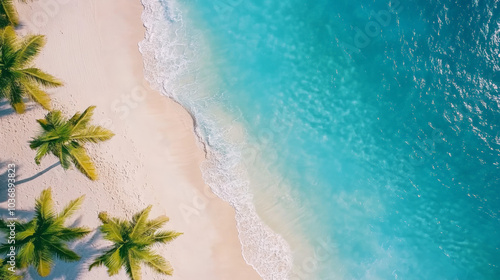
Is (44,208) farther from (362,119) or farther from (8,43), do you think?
(362,119)

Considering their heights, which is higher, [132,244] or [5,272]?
[132,244]

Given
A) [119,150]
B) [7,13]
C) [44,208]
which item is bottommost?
[44,208]

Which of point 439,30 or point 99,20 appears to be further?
point 439,30

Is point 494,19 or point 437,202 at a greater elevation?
point 494,19

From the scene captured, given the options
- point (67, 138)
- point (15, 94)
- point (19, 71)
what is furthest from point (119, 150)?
point (19, 71)

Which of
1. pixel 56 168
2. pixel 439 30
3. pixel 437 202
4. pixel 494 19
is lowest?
pixel 56 168

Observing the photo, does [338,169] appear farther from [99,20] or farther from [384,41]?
[99,20]

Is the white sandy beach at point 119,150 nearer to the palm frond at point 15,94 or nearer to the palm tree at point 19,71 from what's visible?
the palm frond at point 15,94

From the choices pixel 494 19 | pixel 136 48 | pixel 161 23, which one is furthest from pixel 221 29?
pixel 494 19

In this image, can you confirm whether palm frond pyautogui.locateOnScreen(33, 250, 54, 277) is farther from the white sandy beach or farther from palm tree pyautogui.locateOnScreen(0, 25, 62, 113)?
palm tree pyautogui.locateOnScreen(0, 25, 62, 113)
